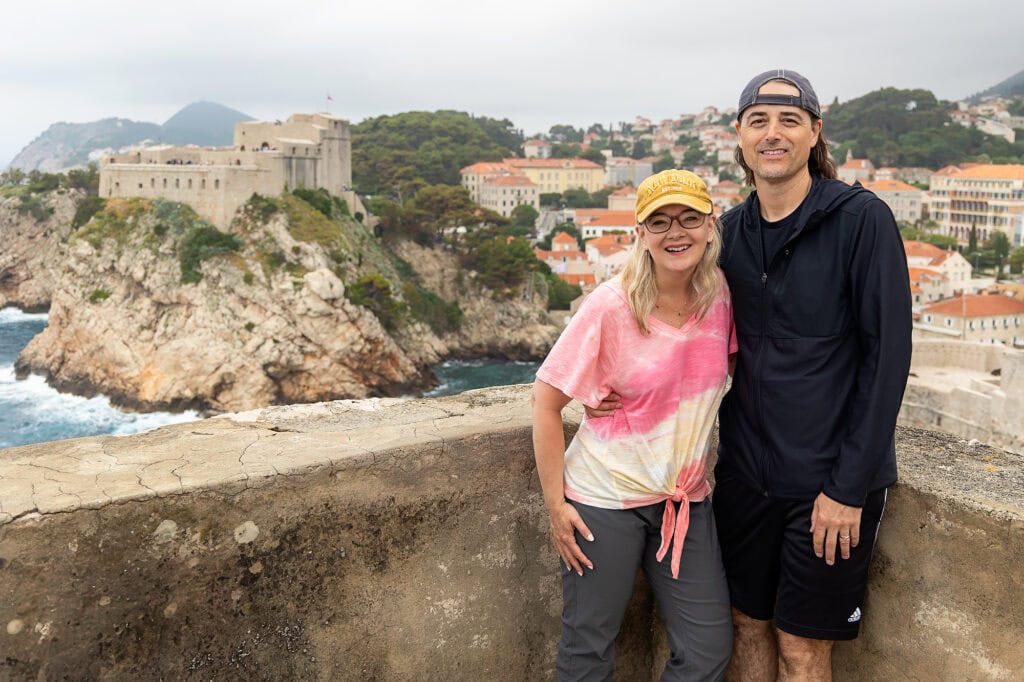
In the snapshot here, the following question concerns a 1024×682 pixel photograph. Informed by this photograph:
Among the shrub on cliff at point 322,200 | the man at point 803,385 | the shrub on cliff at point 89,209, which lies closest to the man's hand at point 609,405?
the man at point 803,385

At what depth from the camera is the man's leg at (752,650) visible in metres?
1.99

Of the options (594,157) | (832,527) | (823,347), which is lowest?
(832,527)

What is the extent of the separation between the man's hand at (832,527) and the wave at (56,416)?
24512 mm

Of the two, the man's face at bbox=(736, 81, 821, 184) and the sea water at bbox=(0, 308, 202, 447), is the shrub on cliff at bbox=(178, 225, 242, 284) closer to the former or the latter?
the sea water at bbox=(0, 308, 202, 447)

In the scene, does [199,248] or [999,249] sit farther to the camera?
[999,249]

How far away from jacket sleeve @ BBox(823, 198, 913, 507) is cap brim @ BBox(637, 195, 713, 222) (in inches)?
12.0

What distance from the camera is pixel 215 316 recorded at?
2869cm

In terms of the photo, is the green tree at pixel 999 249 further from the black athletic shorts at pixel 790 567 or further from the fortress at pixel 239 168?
the black athletic shorts at pixel 790 567

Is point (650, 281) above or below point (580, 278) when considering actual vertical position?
above

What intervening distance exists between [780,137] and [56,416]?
1152 inches

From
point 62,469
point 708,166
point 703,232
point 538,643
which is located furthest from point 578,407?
point 708,166

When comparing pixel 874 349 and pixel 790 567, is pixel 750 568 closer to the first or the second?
pixel 790 567

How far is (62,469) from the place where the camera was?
6.39 feet

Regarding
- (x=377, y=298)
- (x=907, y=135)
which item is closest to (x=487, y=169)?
(x=377, y=298)
